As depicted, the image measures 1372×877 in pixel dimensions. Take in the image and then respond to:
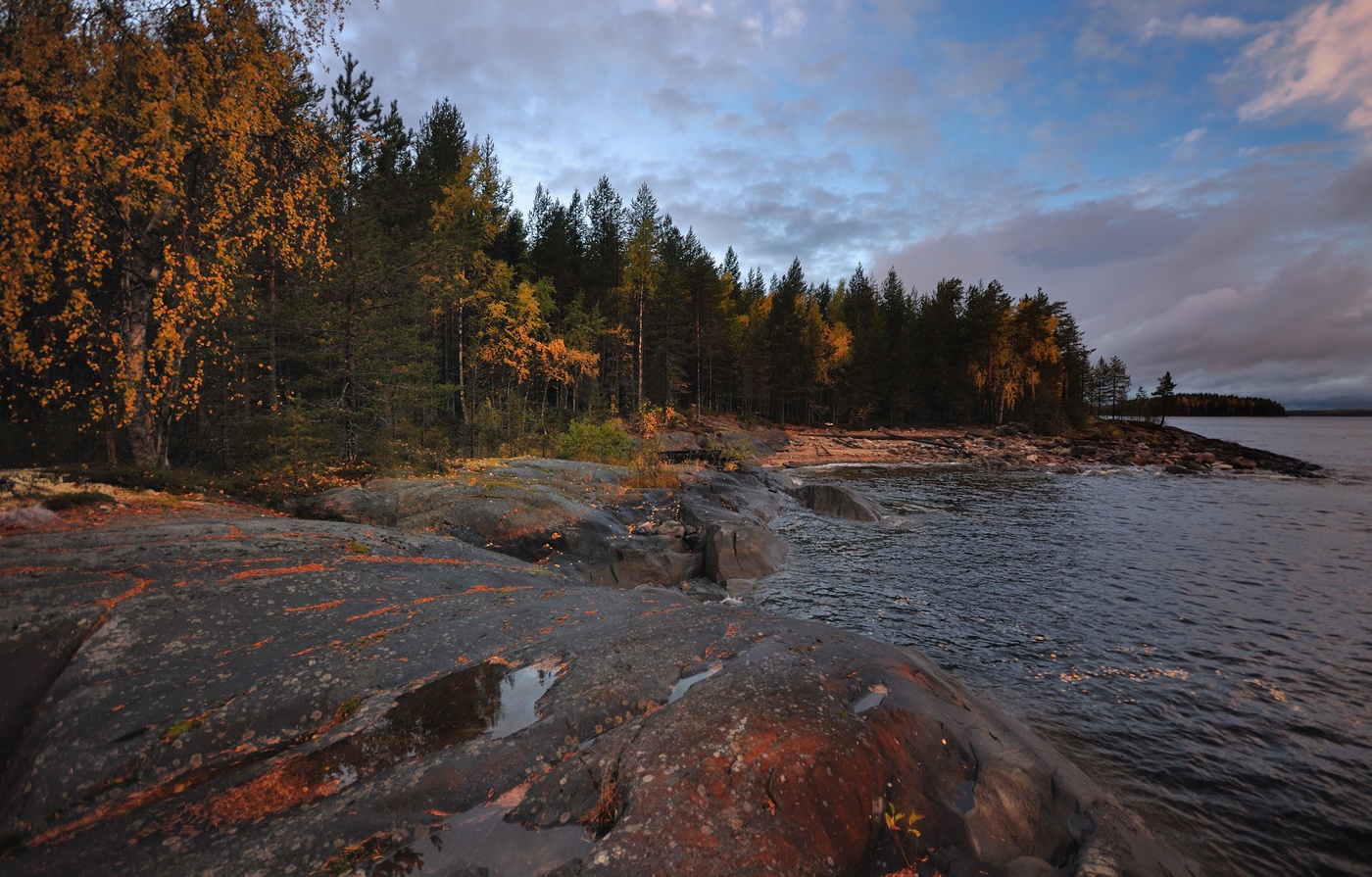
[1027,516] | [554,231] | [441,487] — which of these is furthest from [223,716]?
[554,231]

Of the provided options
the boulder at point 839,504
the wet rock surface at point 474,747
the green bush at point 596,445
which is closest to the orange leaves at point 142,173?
the wet rock surface at point 474,747

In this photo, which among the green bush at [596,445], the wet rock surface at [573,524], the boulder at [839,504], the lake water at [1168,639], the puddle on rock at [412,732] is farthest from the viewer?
the green bush at [596,445]

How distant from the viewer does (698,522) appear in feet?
43.2

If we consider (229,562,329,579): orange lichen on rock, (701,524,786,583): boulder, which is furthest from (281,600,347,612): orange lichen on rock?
(701,524,786,583): boulder

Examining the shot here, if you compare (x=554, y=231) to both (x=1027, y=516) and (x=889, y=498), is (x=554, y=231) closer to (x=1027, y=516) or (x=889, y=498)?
(x=889, y=498)

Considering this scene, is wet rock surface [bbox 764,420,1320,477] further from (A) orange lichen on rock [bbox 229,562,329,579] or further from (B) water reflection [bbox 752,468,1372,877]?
(A) orange lichen on rock [bbox 229,562,329,579]

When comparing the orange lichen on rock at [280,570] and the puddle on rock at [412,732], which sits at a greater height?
the orange lichen on rock at [280,570]

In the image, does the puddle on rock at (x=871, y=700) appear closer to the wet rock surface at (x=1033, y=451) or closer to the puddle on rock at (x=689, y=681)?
the puddle on rock at (x=689, y=681)

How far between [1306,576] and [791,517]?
11.8m

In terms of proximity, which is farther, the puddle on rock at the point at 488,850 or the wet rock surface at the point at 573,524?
the wet rock surface at the point at 573,524

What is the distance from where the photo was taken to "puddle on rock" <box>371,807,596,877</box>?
2.33 meters

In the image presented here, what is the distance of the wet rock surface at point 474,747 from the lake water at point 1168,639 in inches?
84.7

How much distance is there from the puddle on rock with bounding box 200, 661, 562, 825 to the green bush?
16.5 m

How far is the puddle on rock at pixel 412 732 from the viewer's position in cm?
283
